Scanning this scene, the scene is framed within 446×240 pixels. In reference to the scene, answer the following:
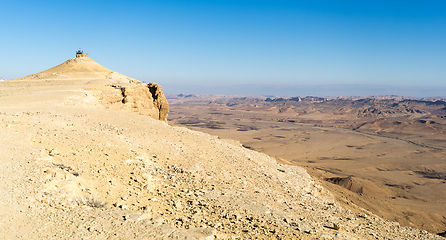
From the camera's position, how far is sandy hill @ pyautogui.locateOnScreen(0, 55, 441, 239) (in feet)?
15.4

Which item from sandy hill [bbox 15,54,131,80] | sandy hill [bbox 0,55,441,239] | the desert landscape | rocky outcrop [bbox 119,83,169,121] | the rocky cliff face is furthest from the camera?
sandy hill [bbox 15,54,131,80]

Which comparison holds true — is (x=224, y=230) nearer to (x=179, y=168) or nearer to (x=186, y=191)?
(x=186, y=191)

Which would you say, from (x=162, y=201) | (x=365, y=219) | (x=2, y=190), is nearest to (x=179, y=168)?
(x=162, y=201)

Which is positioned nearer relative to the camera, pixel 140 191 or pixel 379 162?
pixel 140 191

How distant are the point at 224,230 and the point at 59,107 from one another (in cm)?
Result: 1247

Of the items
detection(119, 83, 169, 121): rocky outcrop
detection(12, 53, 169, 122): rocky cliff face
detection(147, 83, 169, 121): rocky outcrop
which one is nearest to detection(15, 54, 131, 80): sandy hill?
detection(12, 53, 169, 122): rocky cliff face

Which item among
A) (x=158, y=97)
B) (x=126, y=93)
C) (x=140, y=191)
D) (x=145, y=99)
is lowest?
(x=140, y=191)

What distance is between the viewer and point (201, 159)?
9.95m

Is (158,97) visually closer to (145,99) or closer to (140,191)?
(145,99)

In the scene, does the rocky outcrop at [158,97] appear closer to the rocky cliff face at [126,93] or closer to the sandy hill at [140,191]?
the rocky cliff face at [126,93]

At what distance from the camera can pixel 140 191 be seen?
644cm

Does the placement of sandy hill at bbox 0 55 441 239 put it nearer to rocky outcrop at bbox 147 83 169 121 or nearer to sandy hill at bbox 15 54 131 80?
rocky outcrop at bbox 147 83 169 121

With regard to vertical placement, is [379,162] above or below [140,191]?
below

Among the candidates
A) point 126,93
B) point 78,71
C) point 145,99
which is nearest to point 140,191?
point 126,93
